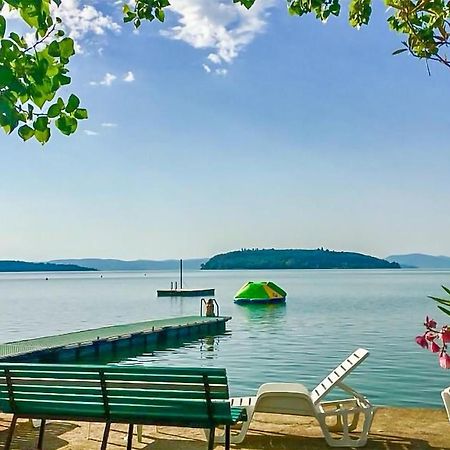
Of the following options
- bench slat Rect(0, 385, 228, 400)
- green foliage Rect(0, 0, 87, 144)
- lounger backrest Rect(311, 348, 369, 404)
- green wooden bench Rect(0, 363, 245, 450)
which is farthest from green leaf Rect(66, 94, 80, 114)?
lounger backrest Rect(311, 348, 369, 404)

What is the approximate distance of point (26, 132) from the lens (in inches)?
99.9

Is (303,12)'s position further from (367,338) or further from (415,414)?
(367,338)

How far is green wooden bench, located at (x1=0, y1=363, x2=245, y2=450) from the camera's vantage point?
5047mm

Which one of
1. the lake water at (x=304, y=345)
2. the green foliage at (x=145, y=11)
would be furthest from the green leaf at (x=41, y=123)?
the lake water at (x=304, y=345)

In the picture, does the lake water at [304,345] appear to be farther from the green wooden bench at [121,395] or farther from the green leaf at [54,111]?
the green leaf at [54,111]

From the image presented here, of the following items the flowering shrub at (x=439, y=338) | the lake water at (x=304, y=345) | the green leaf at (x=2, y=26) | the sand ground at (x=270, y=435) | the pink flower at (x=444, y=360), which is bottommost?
the lake water at (x=304, y=345)

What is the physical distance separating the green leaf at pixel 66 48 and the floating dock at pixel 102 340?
1472 centimetres

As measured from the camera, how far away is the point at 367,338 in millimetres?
30734

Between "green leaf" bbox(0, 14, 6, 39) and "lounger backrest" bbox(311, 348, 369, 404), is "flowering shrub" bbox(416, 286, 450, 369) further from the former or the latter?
"lounger backrest" bbox(311, 348, 369, 404)

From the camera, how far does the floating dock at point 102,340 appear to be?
18750 millimetres

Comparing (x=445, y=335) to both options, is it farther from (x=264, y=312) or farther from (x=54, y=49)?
(x=264, y=312)

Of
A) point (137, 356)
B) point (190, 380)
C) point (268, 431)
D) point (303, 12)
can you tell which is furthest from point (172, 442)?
point (137, 356)

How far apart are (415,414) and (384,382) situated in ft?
36.7

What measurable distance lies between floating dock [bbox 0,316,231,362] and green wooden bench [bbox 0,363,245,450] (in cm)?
1118
